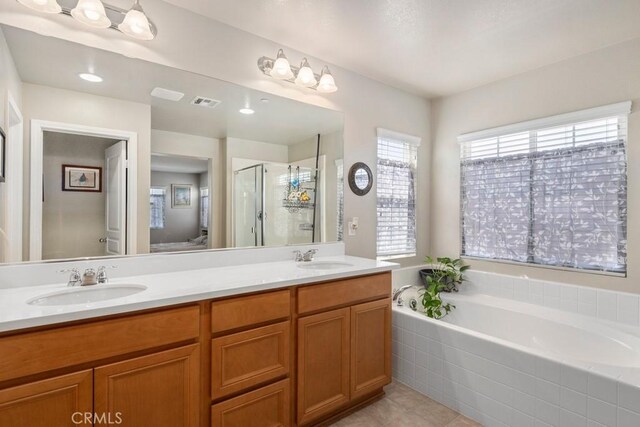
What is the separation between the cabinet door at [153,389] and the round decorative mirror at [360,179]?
5.93ft

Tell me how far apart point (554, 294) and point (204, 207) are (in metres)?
2.71

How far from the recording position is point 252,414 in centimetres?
152

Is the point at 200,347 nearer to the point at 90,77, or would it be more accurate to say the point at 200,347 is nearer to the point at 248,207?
the point at 248,207

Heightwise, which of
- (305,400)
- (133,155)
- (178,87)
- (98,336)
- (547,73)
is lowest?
(305,400)

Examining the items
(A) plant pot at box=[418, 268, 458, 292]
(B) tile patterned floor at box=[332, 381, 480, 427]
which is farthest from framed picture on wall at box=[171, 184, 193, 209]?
(A) plant pot at box=[418, 268, 458, 292]

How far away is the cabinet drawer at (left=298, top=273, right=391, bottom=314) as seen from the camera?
5.65ft

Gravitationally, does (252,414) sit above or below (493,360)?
below

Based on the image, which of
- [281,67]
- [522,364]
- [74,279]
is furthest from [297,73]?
[522,364]

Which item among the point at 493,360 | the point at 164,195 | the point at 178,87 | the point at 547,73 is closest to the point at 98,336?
the point at 164,195

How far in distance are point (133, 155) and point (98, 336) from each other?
996 millimetres

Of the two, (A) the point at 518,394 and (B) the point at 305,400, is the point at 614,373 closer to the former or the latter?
(A) the point at 518,394

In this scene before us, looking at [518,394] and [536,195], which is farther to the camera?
[536,195]

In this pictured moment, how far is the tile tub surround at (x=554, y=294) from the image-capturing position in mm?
2217

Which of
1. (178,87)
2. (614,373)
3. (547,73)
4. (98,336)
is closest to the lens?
(98,336)
